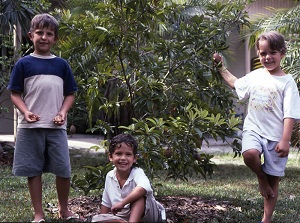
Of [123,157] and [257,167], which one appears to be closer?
[123,157]

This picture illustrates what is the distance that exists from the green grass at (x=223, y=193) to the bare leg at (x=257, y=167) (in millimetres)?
384

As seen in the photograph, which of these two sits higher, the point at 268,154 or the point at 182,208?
the point at 268,154

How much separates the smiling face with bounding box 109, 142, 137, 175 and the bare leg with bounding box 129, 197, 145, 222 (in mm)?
267

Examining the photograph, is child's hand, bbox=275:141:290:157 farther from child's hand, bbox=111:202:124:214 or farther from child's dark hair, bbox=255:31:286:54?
child's hand, bbox=111:202:124:214

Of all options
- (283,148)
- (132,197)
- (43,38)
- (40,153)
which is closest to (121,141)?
(132,197)

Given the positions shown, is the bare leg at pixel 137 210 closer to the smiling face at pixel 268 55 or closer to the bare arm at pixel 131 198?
the bare arm at pixel 131 198

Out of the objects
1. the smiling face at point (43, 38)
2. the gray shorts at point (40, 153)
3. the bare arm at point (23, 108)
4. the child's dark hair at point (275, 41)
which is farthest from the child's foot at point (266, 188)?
the smiling face at point (43, 38)

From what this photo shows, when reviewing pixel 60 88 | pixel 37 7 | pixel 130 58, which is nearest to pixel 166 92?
pixel 130 58

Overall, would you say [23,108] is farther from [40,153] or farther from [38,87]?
[40,153]

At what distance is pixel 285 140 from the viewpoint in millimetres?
4191

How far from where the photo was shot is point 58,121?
4.07m

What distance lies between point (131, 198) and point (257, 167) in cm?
108

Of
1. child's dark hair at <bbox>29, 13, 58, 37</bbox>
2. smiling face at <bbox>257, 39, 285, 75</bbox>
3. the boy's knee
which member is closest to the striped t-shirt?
child's dark hair at <bbox>29, 13, 58, 37</bbox>

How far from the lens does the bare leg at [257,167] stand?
422 cm
